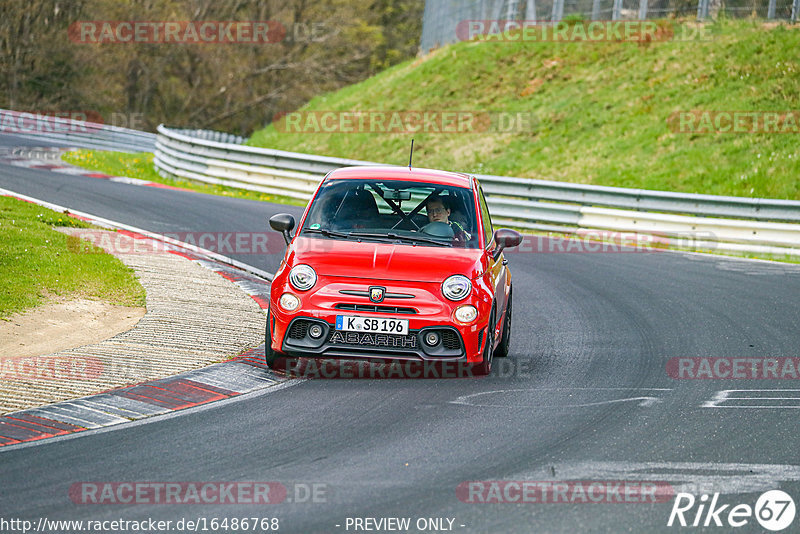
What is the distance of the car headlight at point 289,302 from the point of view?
26.2ft

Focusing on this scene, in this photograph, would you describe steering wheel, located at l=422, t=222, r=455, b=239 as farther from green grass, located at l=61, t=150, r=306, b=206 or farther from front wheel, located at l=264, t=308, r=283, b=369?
green grass, located at l=61, t=150, r=306, b=206

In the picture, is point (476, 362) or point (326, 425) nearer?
point (326, 425)

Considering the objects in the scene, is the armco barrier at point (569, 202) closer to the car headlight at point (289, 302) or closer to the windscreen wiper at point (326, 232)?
the windscreen wiper at point (326, 232)

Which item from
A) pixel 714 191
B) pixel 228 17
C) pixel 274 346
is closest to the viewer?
pixel 274 346

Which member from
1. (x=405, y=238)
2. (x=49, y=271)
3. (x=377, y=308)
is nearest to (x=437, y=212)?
(x=405, y=238)

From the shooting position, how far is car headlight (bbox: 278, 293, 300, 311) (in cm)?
797

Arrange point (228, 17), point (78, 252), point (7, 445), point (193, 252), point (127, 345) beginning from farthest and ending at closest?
point (228, 17)
point (193, 252)
point (78, 252)
point (127, 345)
point (7, 445)

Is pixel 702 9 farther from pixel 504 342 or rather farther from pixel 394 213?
pixel 394 213

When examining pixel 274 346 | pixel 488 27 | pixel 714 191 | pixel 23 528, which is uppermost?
pixel 488 27

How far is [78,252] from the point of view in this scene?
12.8 metres

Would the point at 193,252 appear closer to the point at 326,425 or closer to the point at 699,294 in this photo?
the point at 699,294

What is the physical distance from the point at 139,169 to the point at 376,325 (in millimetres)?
21997

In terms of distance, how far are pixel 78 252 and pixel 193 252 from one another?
6.34 ft

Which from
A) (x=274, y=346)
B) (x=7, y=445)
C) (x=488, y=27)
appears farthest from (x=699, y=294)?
(x=488, y=27)
